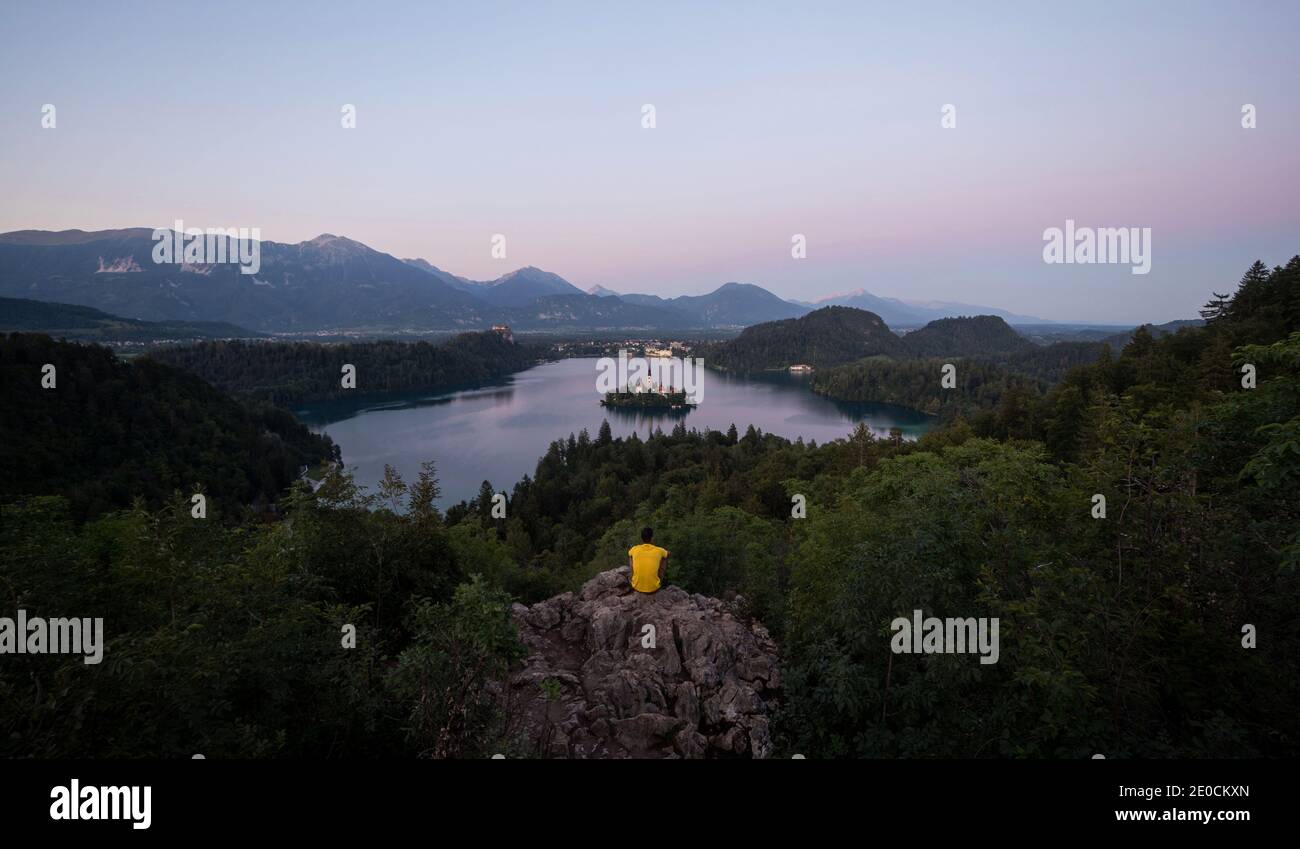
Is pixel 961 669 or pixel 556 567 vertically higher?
pixel 961 669

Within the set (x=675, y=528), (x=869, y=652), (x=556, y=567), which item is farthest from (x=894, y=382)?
(x=869, y=652)

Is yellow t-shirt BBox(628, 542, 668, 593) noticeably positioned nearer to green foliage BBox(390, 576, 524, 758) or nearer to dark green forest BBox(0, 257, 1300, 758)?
dark green forest BBox(0, 257, 1300, 758)

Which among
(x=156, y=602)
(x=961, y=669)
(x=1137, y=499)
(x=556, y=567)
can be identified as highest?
(x=1137, y=499)

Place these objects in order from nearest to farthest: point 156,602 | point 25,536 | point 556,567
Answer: point 156,602 < point 25,536 < point 556,567

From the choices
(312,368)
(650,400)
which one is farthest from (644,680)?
(312,368)

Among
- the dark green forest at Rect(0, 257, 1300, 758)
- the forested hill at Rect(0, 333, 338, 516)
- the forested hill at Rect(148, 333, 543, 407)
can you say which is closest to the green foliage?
the dark green forest at Rect(0, 257, 1300, 758)

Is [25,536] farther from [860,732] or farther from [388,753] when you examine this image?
[860,732]
